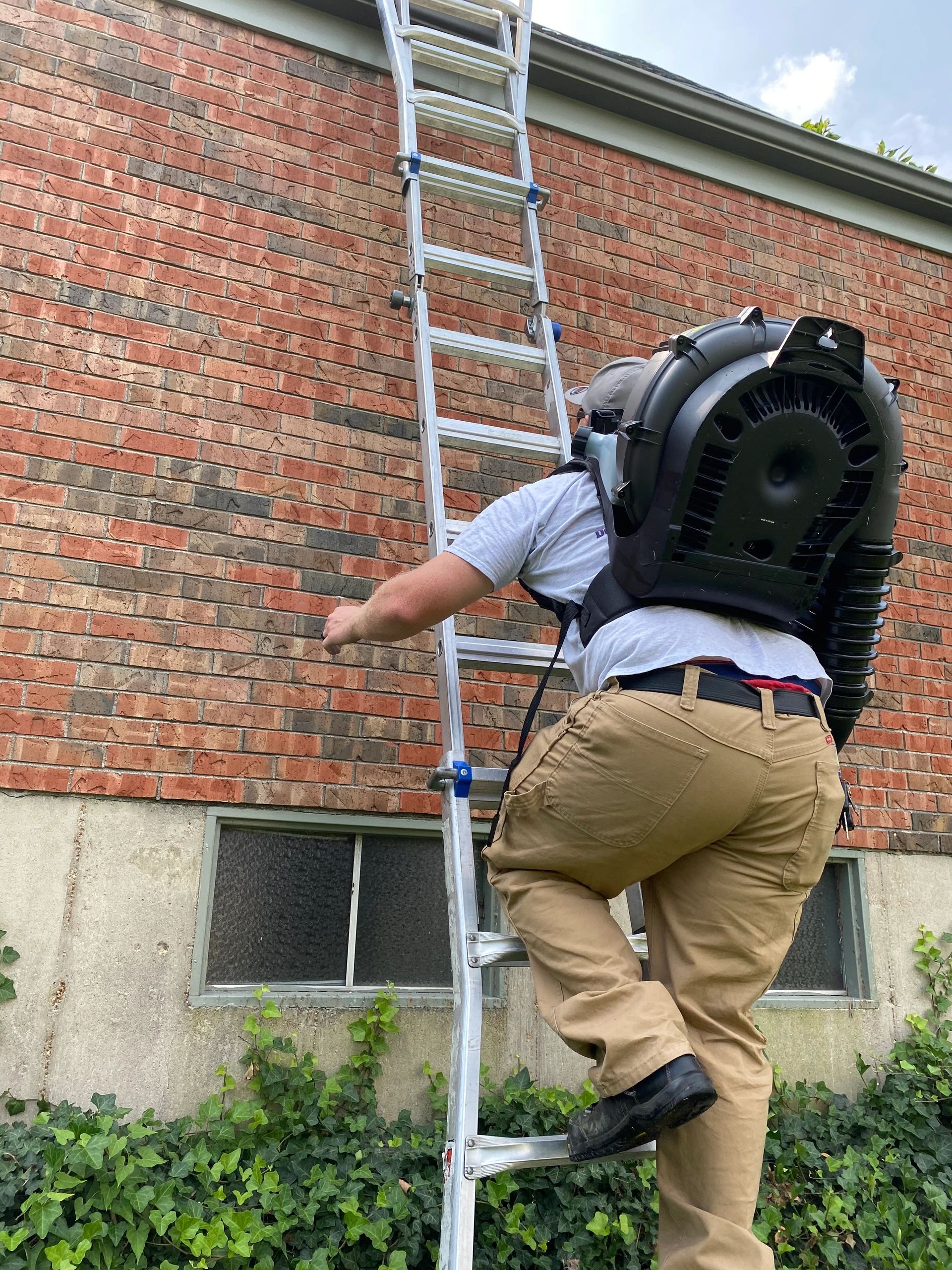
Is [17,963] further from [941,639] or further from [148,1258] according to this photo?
[941,639]

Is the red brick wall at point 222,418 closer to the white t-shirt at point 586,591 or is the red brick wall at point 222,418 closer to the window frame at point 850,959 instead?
the window frame at point 850,959

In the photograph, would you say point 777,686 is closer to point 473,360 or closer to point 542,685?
point 542,685

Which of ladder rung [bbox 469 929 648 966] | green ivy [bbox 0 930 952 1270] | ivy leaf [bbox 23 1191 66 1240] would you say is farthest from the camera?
green ivy [bbox 0 930 952 1270]

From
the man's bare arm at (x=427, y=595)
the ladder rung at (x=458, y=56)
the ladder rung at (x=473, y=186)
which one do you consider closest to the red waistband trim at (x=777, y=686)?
the man's bare arm at (x=427, y=595)

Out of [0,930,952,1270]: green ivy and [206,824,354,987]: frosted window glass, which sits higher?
[206,824,354,987]: frosted window glass

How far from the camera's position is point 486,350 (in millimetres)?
3160

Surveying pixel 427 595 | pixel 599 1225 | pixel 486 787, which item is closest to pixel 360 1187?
pixel 599 1225

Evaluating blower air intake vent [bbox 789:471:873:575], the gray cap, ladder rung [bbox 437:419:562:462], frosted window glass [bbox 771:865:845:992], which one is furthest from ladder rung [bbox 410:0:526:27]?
frosted window glass [bbox 771:865:845:992]

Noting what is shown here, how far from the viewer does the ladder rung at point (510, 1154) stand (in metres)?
2.00

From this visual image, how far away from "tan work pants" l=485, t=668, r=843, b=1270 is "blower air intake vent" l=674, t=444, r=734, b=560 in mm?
264

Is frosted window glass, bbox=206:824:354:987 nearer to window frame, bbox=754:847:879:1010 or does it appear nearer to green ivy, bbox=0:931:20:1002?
green ivy, bbox=0:931:20:1002

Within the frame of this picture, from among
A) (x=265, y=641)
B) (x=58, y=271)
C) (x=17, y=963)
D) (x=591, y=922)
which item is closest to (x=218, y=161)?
(x=58, y=271)

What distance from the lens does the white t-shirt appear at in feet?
6.31

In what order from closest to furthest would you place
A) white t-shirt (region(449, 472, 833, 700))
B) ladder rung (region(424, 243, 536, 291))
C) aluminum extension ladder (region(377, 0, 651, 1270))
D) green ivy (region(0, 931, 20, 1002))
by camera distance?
white t-shirt (region(449, 472, 833, 700))
aluminum extension ladder (region(377, 0, 651, 1270))
green ivy (region(0, 931, 20, 1002))
ladder rung (region(424, 243, 536, 291))
